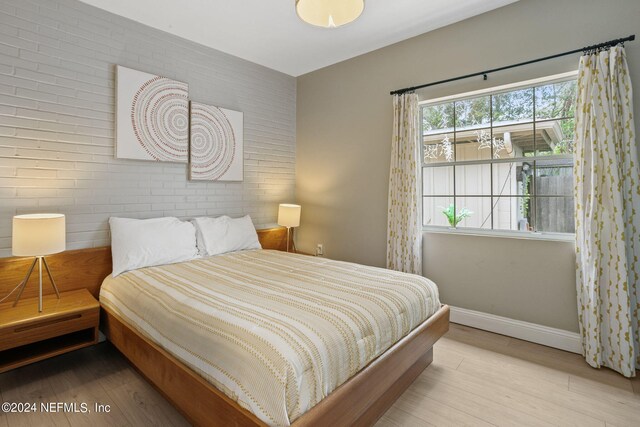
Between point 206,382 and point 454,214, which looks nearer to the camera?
point 206,382

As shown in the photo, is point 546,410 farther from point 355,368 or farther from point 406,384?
point 355,368

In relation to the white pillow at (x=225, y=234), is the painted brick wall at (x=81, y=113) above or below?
above

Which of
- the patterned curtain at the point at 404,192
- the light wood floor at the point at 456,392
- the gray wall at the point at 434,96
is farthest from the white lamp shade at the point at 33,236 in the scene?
the patterned curtain at the point at 404,192

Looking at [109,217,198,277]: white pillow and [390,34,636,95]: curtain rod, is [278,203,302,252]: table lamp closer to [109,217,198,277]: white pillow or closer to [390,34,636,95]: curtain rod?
[109,217,198,277]: white pillow

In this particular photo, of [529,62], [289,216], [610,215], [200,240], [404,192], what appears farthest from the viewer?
[289,216]

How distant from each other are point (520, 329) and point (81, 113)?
4084 mm

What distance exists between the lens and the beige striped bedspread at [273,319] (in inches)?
48.6

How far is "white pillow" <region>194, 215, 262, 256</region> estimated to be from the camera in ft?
10.2

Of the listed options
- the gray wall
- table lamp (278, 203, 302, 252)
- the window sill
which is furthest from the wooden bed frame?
table lamp (278, 203, 302, 252)

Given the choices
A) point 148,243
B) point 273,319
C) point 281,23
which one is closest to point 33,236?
point 148,243

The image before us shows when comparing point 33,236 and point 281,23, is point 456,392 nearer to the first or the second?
point 33,236

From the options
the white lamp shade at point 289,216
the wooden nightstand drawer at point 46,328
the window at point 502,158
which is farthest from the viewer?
the white lamp shade at point 289,216

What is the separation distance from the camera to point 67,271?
249 centimetres

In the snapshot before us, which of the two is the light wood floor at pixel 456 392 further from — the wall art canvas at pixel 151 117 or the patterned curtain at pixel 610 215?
the wall art canvas at pixel 151 117
